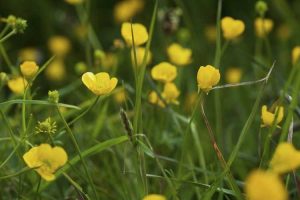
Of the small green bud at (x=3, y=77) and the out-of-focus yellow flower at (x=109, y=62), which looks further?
the out-of-focus yellow flower at (x=109, y=62)

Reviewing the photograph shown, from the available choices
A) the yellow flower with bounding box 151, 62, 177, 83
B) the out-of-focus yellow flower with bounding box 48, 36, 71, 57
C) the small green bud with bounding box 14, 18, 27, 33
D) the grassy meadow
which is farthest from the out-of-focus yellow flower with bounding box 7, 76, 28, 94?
the out-of-focus yellow flower with bounding box 48, 36, 71, 57

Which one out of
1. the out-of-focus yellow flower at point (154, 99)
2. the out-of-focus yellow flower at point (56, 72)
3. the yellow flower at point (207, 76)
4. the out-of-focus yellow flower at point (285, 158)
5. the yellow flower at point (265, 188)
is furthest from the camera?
the out-of-focus yellow flower at point (56, 72)

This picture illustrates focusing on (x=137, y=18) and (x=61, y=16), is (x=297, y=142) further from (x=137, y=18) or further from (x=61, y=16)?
(x=61, y=16)

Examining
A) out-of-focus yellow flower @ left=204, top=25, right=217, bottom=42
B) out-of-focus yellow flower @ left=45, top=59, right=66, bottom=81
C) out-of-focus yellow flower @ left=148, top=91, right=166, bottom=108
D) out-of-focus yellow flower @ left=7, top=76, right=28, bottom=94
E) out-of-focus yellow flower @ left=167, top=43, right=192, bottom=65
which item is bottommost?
out-of-focus yellow flower @ left=204, top=25, right=217, bottom=42

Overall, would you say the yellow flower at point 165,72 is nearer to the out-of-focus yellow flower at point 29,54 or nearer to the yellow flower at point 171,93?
the yellow flower at point 171,93

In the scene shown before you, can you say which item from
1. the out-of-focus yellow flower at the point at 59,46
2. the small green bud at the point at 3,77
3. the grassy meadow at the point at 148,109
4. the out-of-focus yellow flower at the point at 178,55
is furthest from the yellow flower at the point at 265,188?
the out-of-focus yellow flower at the point at 59,46

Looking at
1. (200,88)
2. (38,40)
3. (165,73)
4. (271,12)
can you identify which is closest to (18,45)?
(38,40)

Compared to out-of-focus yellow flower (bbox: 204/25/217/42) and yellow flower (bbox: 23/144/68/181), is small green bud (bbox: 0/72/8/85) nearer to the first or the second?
yellow flower (bbox: 23/144/68/181)
